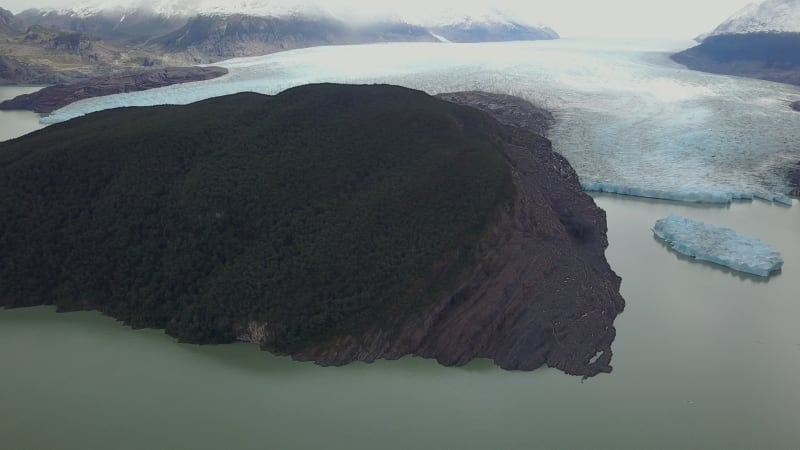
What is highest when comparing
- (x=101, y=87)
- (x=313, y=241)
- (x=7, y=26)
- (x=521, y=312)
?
(x=7, y=26)

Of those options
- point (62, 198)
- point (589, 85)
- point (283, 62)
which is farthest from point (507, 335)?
point (283, 62)

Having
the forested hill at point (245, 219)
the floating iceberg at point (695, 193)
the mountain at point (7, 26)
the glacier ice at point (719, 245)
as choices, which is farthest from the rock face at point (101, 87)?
the mountain at point (7, 26)

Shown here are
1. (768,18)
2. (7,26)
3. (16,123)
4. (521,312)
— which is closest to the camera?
(521,312)

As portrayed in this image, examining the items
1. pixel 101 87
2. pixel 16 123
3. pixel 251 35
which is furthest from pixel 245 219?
pixel 251 35

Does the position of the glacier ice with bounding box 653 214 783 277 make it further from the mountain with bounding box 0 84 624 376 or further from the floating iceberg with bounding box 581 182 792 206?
the floating iceberg with bounding box 581 182 792 206

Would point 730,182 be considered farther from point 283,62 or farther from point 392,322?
point 283,62

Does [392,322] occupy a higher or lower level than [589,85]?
lower

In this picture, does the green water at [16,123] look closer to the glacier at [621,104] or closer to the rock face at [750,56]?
the glacier at [621,104]

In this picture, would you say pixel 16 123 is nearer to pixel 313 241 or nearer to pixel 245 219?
pixel 245 219
